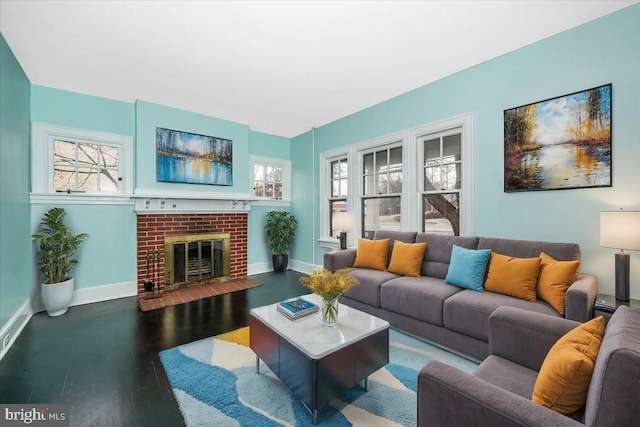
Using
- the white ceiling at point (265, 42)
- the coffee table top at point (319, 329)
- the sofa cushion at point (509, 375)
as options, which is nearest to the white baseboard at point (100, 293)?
the white ceiling at point (265, 42)

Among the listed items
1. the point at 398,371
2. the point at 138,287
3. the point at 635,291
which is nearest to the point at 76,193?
the point at 138,287

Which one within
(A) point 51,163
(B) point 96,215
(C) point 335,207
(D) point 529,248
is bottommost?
(D) point 529,248

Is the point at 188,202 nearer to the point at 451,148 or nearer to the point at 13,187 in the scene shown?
the point at 13,187

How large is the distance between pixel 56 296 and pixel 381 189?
4359mm

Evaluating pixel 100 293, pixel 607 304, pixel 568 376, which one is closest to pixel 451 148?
pixel 607 304

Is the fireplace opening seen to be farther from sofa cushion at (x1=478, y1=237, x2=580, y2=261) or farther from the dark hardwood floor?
sofa cushion at (x1=478, y1=237, x2=580, y2=261)

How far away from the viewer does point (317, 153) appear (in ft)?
16.9

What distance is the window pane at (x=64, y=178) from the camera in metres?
3.51

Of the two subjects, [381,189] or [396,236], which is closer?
[396,236]

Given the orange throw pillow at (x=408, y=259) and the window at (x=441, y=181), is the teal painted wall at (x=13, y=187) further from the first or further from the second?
the window at (x=441, y=181)

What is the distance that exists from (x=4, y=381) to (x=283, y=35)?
3.49 metres

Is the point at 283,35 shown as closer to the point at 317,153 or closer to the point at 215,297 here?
the point at 317,153

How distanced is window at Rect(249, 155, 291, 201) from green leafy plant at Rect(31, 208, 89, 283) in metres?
2.70

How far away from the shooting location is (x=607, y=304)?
1.94m
